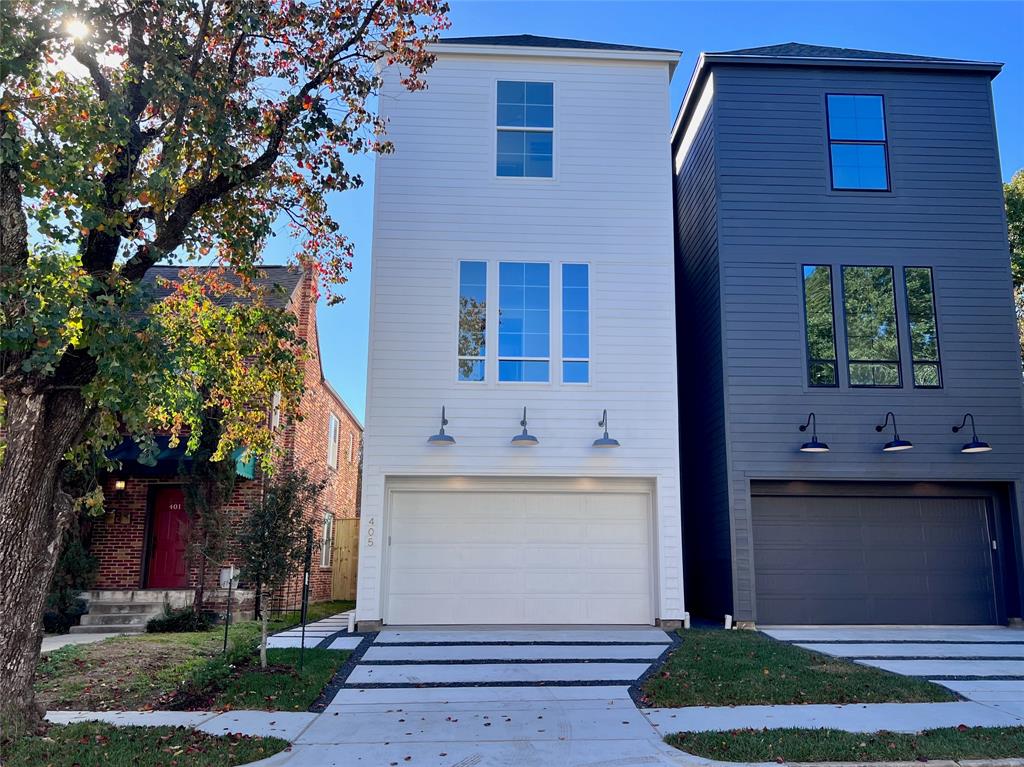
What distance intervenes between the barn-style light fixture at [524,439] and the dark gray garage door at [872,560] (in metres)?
3.44

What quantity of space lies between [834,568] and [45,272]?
1055 centimetres

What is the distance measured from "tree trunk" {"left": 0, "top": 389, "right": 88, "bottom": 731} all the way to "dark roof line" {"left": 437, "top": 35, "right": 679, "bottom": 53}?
8.65 metres

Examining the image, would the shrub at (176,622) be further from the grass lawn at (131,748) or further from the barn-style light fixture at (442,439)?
the grass lawn at (131,748)

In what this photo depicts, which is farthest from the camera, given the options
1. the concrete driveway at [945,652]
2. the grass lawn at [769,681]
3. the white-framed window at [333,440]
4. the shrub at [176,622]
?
the white-framed window at [333,440]

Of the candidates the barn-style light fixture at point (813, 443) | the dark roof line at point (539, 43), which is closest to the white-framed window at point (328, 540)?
the dark roof line at point (539, 43)

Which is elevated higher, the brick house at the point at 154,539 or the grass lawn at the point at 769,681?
the brick house at the point at 154,539

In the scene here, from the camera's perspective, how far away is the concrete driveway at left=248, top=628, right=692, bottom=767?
544cm

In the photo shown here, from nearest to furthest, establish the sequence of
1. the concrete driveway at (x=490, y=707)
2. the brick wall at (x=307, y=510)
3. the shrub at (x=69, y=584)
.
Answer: the concrete driveway at (x=490, y=707) < the shrub at (x=69, y=584) < the brick wall at (x=307, y=510)

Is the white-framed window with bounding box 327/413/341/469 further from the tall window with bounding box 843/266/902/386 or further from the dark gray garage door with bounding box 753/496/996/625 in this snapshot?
the tall window with bounding box 843/266/902/386

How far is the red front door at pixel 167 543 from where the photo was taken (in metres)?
12.8

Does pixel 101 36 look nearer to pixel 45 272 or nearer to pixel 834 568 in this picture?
pixel 45 272

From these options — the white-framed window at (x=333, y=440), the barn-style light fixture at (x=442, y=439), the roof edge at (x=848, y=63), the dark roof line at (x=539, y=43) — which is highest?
the dark roof line at (x=539, y=43)

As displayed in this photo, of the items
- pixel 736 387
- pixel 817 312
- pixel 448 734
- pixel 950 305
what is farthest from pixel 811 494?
pixel 448 734

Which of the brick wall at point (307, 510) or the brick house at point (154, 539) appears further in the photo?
the brick wall at point (307, 510)
